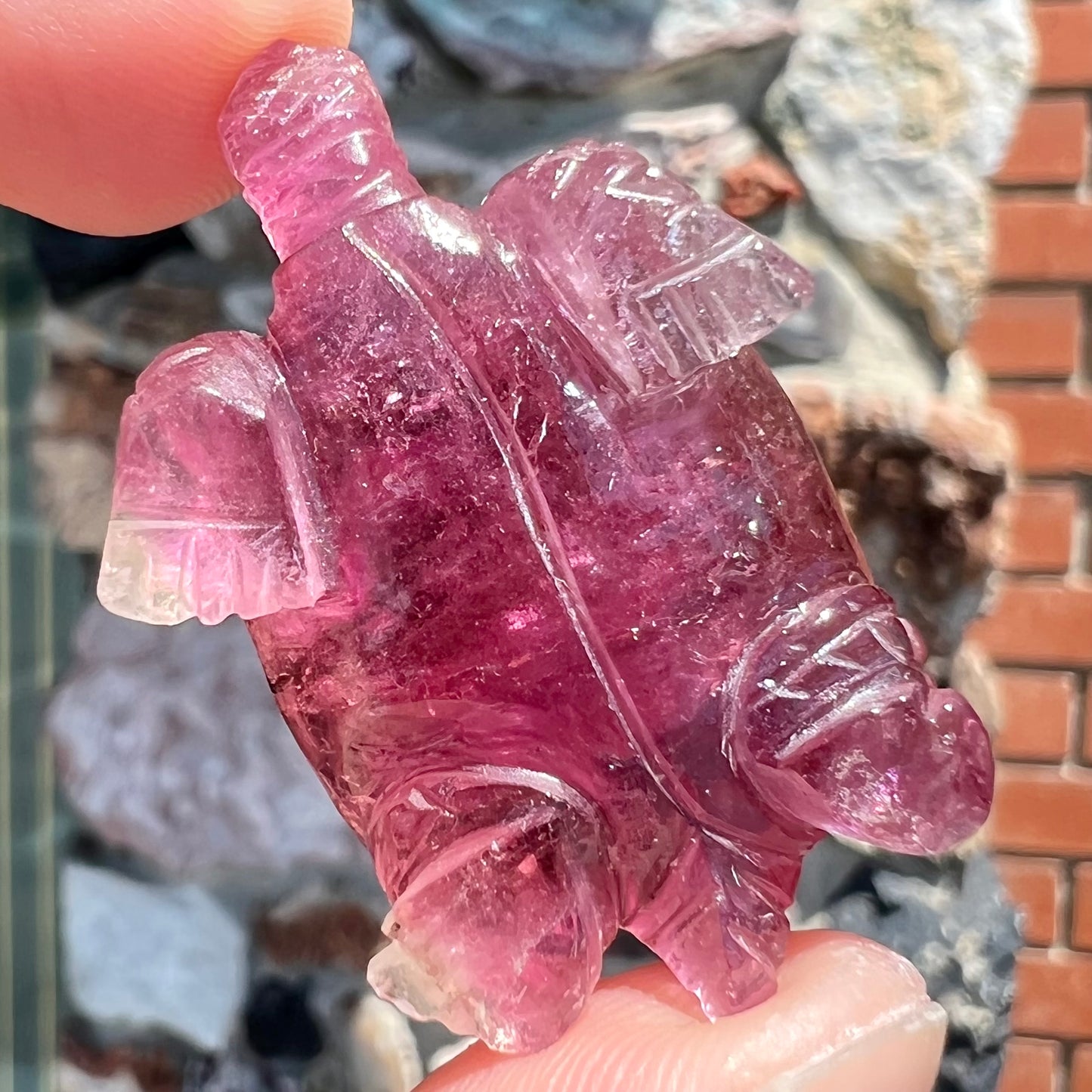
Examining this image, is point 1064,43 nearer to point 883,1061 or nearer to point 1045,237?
point 1045,237

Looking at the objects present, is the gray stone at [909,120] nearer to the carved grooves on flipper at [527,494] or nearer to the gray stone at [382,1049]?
the carved grooves on flipper at [527,494]

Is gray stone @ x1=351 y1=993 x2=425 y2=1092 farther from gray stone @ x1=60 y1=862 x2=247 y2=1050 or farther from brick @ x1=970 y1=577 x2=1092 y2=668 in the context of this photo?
brick @ x1=970 y1=577 x2=1092 y2=668

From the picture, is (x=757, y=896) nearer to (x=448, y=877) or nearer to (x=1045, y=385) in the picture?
(x=448, y=877)

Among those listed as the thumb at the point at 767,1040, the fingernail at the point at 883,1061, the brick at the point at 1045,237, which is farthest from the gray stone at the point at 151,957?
the brick at the point at 1045,237

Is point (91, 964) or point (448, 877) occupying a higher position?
point (448, 877)

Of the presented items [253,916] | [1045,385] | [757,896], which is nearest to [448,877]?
[757,896]

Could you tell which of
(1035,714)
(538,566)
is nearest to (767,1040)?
(538,566)
